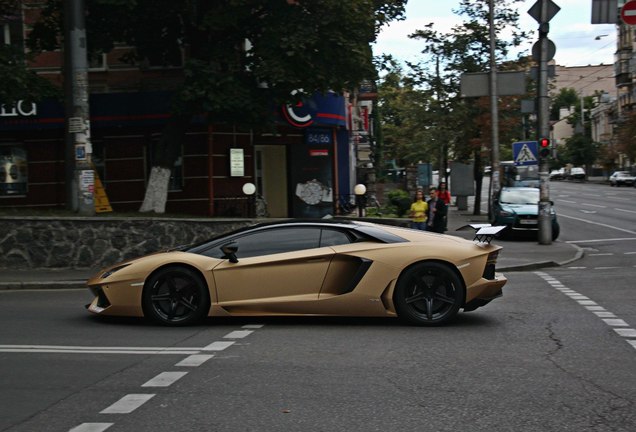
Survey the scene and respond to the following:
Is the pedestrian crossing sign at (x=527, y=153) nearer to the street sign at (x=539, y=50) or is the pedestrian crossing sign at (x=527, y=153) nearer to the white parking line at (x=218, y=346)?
the street sign at (x=539, y=50)

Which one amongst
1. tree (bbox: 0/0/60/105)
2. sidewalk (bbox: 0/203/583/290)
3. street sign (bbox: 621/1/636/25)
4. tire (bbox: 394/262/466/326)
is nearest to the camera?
tire (bbox: 394/262/466/326)

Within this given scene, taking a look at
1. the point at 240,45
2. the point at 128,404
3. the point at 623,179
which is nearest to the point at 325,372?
the point at 128,404

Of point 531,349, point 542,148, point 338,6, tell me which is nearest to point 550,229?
point 542,148

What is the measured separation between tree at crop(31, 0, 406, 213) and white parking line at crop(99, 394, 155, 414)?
14.0 metres

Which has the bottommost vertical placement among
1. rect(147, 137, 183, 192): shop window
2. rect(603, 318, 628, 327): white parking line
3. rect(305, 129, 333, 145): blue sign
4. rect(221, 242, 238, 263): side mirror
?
rect(603, 318, 628, 327): white parking line

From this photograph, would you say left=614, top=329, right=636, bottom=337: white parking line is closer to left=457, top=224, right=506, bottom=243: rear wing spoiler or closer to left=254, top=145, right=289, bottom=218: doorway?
left=457, top=224, right=506, bottom=243: rear wing spoiler

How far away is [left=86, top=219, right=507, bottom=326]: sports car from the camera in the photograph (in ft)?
30.6

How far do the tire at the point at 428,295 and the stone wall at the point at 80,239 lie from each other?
9449 mm

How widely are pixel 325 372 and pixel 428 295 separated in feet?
8.74

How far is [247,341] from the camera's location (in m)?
8.56

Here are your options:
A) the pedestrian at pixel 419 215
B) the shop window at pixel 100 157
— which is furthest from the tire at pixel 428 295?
the shop window at pixel 100 157

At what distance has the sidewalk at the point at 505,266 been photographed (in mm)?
15102

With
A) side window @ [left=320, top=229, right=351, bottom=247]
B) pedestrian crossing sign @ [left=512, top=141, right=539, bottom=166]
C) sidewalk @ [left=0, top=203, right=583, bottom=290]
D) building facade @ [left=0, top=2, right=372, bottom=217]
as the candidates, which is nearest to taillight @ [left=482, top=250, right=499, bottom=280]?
side window @ [left=320, top=229, right=351, bottom=247]

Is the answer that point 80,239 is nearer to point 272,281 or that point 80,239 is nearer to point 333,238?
point 272,281
